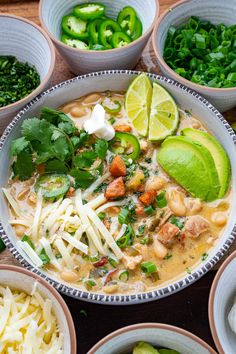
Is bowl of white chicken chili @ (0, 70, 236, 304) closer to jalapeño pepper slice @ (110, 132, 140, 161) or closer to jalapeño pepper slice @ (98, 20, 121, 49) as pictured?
jalapeño pepper slice @ (110, 132, 140, 161)

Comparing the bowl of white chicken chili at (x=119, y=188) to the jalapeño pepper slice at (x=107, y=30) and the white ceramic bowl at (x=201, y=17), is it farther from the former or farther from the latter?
the jalapeño pepper slice at (x=107, y=30)

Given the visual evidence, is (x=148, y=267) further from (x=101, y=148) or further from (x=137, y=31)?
(x=137, y=31)

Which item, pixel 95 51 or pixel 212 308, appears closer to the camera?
pixel 212 308

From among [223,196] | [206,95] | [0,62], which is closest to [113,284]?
[223,196]

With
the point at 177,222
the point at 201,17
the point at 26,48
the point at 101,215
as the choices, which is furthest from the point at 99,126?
the point at 201,17

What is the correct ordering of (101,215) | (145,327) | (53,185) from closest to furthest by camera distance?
(145,327)
(101,215)
(53,185)

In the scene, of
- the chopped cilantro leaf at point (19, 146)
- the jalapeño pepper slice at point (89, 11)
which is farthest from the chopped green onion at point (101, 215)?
the jalapeño pepper slice at point (89, 11)
